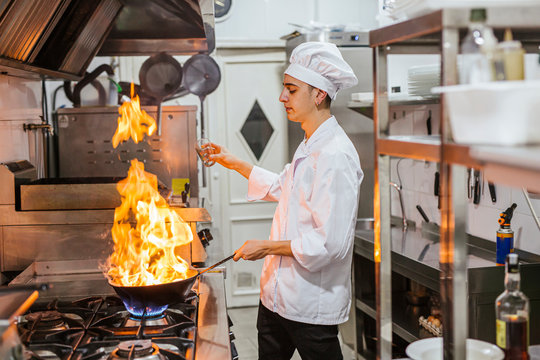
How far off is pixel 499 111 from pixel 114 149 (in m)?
2.94

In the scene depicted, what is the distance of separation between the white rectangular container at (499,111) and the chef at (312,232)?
1230 mm

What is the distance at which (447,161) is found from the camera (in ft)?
3.73

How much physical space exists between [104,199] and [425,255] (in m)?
1.75

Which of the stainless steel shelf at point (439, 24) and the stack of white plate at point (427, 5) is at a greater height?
the stack of white plate at point (427, 5)

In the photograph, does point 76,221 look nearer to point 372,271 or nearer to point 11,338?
point 11,338

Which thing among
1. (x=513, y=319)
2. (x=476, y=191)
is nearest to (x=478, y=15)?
(x=513, y=319)

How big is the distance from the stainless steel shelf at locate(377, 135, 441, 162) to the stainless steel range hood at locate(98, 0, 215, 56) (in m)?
1.39

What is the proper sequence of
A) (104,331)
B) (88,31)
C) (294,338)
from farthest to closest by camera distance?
1. (88,31)
2. (294,338)
3. (104,331)

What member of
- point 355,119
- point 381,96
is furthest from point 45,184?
point 355,119

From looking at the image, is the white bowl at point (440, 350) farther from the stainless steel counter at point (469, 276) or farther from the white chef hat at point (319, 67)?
the stainless steel counter at point (469, 276)

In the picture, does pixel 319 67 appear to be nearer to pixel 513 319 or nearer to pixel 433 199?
pixel 513 319

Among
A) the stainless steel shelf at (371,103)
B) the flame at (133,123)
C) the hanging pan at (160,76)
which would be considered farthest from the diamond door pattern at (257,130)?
the flame at (133,123)

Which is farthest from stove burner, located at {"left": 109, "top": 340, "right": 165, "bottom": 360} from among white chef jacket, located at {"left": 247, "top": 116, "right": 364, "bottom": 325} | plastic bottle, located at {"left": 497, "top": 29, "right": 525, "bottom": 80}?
plastic bottle, located at {"left": 497, "top": 29, "right": 525, "bottom": 80}

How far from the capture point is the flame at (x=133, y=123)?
3.34 metres
